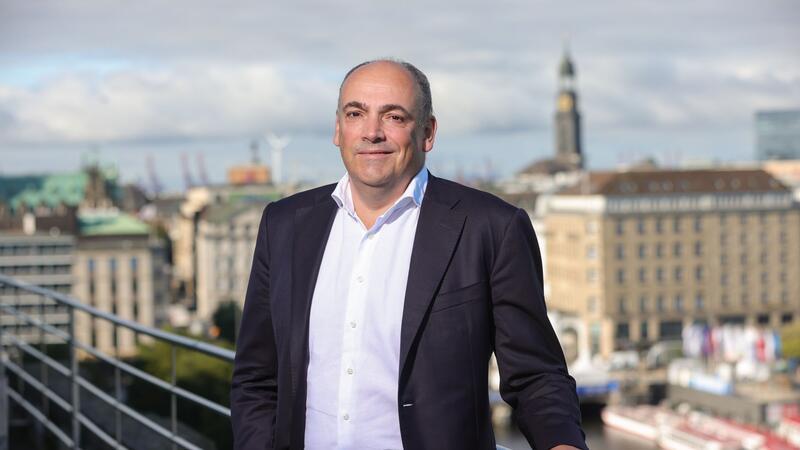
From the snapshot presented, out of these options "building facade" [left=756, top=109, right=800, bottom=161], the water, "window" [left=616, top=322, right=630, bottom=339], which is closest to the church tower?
"building facade" [left=756, top=109, right=800, bottom=161]

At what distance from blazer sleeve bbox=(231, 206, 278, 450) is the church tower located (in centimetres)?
13018

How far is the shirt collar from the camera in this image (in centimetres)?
267

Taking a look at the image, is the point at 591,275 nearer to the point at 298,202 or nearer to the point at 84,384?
the point at 84,384

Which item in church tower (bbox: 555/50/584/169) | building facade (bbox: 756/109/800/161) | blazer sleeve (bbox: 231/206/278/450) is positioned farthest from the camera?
building facade (bbox: 756/109/800/161)

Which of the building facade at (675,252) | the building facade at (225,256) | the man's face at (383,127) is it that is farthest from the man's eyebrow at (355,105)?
the building facade at (225,256)

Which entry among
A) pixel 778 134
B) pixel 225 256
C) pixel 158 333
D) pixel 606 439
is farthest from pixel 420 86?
pixel 778 134

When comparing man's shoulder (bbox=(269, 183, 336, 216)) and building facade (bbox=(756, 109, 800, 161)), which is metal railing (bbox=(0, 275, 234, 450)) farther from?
building facade (bbox=(756, 109, 800, 161))

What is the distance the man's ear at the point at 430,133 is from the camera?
2715 millimetres

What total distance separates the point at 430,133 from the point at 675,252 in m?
75.4

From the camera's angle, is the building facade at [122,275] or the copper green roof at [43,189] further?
the copper green roof at [43,189]

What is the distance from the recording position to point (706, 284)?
76.9m

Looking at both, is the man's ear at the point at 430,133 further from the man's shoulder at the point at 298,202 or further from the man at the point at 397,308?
the man's shoulder at the point at 298,202

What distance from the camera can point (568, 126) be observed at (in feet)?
441

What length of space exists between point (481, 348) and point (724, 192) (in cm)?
7573
